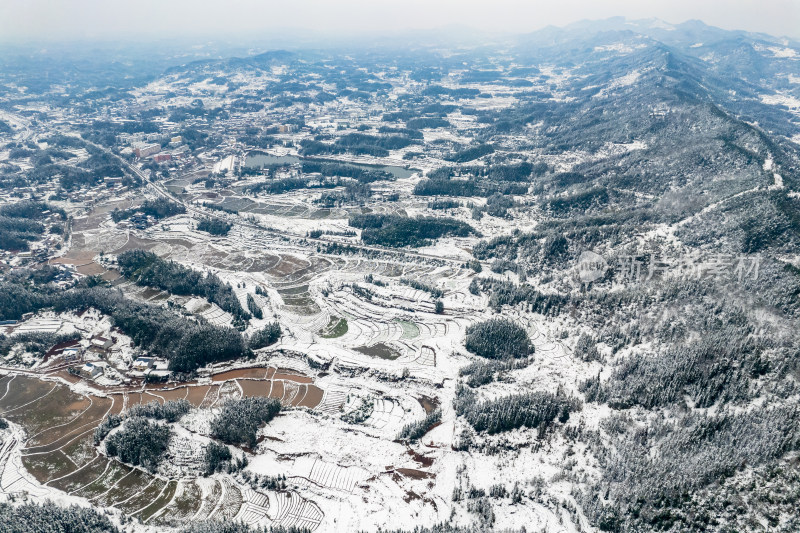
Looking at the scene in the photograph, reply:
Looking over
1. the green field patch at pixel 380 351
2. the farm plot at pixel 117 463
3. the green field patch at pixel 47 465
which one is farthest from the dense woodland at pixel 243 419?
the green field patch at pixel 380 351

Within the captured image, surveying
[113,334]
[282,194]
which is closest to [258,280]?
[113,334]

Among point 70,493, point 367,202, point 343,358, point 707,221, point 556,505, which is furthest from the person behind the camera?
point 367,202

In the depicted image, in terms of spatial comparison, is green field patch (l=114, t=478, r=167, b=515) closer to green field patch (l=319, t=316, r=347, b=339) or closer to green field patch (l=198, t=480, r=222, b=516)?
green field patch (l=198, t=480, r=222, b=516)

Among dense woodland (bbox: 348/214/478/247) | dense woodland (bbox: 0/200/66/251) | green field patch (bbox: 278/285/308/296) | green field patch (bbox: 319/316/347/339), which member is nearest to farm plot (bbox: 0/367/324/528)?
green field patch (bbox: 319/316/347/339)

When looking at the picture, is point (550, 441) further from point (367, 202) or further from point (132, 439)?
point (367, 202)

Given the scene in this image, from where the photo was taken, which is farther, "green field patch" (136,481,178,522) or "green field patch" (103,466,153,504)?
"green field patch" (103,466,153,504)

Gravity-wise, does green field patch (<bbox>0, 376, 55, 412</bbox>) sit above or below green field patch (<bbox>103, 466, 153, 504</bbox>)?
above

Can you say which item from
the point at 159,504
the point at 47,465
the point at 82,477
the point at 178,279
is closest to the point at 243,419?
the point at 159,504
